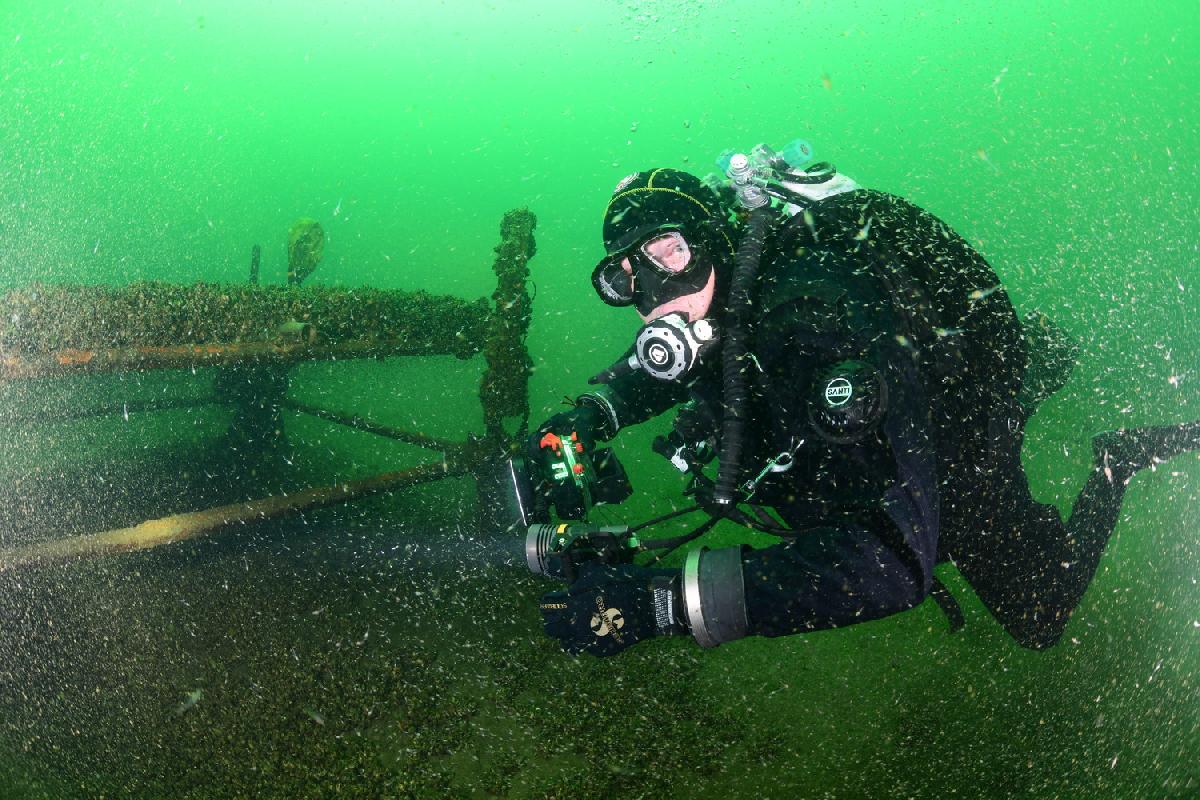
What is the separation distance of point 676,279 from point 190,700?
147 inches

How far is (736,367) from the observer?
7.83 ft

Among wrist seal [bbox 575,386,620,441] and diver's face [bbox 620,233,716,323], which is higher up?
diver's face [bbox 620,233,716,323]

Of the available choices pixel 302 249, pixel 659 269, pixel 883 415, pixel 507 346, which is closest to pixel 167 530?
pixel 507 346

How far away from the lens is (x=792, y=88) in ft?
330

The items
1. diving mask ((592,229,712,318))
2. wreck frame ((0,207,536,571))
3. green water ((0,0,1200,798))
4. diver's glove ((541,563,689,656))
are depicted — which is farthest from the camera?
wreck frame ((0,207,536,571))

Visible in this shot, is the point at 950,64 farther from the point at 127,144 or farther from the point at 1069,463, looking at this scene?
the point at 127,144

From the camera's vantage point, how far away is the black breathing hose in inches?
91.4

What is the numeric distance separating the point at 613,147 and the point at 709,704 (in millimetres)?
126174

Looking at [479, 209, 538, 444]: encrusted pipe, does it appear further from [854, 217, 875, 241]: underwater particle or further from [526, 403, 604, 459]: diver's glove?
[854, 217, 875, 241]: underwater particle

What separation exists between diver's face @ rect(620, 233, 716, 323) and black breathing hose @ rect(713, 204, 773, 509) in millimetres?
224

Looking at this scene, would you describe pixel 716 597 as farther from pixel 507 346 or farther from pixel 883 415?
pixel 507 346

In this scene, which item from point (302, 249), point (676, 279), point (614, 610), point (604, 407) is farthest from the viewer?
point (302, 249)

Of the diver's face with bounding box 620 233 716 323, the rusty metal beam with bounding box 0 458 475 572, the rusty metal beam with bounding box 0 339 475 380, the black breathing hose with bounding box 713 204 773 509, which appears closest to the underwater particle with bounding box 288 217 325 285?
the rusty metal beam with bounding box 0 339 475 380

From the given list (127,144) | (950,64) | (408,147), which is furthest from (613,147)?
(127,144)
